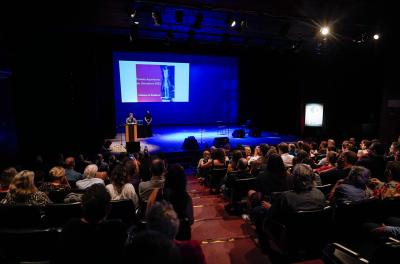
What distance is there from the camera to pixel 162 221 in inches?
62.8

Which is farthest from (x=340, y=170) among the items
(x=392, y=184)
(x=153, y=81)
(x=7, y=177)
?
(x=153, y=81)

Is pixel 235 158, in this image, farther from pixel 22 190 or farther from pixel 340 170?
pixel 22 190

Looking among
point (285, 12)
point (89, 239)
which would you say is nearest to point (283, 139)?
point (285, 12)

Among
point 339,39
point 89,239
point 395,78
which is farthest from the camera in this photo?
point 339,39

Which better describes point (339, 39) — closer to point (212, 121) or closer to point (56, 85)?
point (212, 121)

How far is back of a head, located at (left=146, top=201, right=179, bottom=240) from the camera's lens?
159cm

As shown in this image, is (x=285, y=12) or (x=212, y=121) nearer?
(x=285, y=12)

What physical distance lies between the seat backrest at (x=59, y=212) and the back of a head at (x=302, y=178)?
7.27 feet

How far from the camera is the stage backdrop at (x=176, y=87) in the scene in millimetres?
13297

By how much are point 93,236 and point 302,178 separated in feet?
6.59

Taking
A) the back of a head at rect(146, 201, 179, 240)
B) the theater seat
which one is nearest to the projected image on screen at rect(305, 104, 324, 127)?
the theater seat

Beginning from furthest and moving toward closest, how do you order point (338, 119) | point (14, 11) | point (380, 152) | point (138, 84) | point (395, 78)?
point (138, 84)
point (338, 119)
point (395, 78)
point (14, 11)
point (380, 152)

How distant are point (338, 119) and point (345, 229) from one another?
905cm

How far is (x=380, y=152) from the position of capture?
478 centimetres
